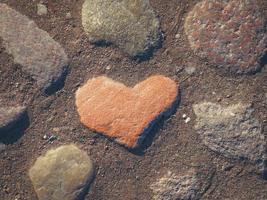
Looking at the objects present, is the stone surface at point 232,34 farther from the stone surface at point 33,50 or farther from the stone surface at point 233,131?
the stone surface at point 33,50

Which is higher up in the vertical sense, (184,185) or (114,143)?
(114,143)

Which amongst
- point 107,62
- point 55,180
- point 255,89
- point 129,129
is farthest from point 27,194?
point 255,89

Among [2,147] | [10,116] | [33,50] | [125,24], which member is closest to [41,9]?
[33,50]

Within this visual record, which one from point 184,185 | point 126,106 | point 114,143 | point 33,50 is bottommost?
point 184,185

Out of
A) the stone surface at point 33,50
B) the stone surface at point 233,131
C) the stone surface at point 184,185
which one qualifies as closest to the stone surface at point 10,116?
the stone surface at point 33,50

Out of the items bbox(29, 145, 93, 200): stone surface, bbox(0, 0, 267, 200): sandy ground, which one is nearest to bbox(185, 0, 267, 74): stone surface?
bbox(0, 0, 267, 200): sandy ground

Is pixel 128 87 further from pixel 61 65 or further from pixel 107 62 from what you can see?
pixel 61 65

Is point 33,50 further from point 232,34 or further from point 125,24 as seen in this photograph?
point 232,34
